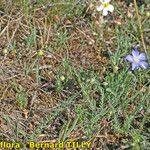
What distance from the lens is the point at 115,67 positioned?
104 inches

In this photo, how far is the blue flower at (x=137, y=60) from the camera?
2584mm

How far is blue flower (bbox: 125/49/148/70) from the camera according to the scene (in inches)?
102

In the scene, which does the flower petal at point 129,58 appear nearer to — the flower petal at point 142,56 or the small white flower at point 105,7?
the flower petal at point 142,56

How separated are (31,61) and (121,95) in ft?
2.04

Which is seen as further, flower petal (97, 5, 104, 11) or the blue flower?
flower petal (97, 5, 104, 11)

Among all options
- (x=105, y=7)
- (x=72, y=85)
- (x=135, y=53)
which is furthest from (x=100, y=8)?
(x=72, y=85)

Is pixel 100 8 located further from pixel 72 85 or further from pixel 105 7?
pixel 72 85

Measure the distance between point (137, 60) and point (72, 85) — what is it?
16.7 inches

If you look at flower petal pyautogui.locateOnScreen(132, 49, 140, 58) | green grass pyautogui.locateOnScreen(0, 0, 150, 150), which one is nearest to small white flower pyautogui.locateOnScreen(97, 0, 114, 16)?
green grass pyautogui.locateOnScreen(0, 0, 150, 150)

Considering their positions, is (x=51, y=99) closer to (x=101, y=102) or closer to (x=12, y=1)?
(x=101, y=102)

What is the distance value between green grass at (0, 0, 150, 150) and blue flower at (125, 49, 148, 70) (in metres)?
0.06

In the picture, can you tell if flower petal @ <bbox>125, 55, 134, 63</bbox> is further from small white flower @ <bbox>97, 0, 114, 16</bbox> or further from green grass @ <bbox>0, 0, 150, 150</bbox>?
small white flower @ <bbox>97, 0, 114, 16</bbox>

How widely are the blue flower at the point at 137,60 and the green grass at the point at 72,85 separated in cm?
6

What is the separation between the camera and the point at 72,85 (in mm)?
2666
